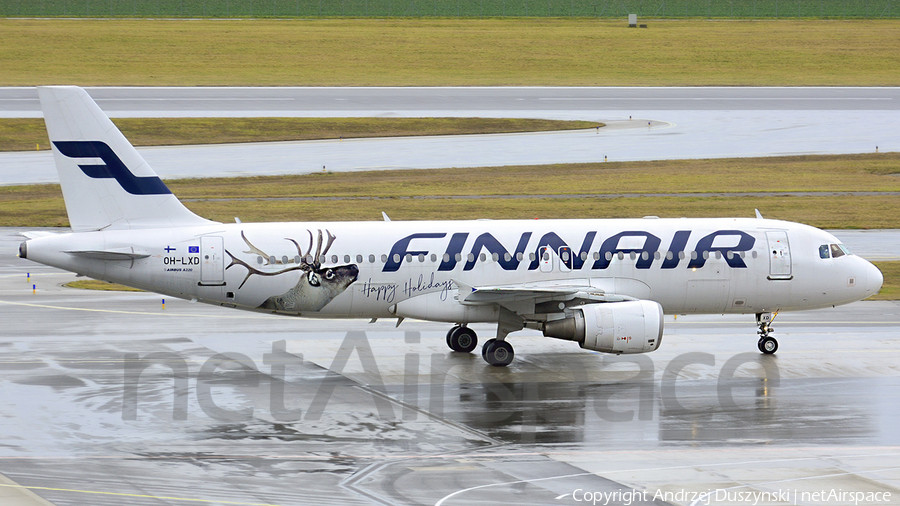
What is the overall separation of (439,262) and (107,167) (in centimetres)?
1001

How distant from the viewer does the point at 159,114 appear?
84250mm

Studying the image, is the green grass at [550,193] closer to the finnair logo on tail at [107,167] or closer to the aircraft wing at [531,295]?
the finnair logo on tail at [107,167]

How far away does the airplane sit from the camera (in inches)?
1149

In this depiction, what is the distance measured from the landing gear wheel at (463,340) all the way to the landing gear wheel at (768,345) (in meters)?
8.96

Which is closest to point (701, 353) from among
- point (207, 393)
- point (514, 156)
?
point (207, 393)

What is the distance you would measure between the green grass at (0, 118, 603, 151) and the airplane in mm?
49720

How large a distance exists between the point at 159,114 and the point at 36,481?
67.5 m

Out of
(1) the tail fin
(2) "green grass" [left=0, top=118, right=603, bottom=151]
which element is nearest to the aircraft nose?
(1) the tail fin

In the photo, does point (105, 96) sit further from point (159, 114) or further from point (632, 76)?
point (632, 76)

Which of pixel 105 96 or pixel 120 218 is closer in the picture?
pixel 120 218

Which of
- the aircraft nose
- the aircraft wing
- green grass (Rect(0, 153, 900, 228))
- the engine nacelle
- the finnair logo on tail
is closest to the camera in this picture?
the engine nacelle

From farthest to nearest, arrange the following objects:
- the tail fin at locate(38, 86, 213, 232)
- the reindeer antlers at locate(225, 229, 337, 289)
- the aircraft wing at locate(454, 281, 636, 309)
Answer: the reindeer antlers at locate(225, 229, 337, 289) → the tail fin at locate(38, 86, 213, 232) → the aircraft wing at locate(454, 281, 636, 309)

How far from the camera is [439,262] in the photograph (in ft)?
100

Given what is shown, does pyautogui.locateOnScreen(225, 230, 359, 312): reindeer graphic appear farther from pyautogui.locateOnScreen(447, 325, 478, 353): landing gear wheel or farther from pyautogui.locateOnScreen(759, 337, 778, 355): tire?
pyautogui.locateOnScreen(759, 337, 778, 355): tire
